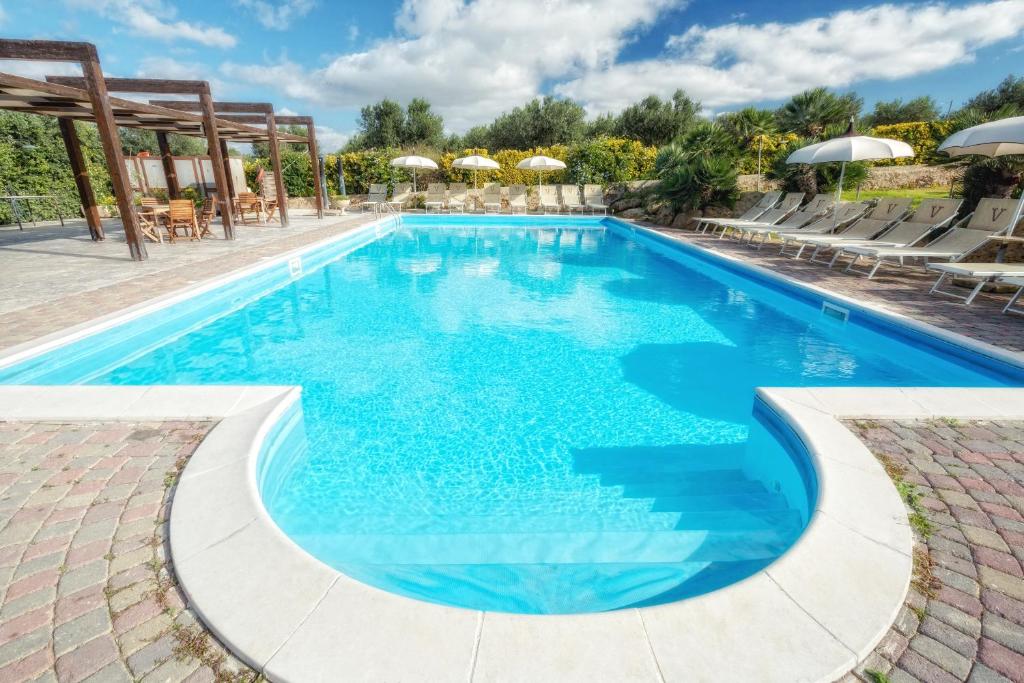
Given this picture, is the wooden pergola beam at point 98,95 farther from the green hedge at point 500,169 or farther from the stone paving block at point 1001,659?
the green hedge at point 500,169

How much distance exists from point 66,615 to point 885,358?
6687 mm

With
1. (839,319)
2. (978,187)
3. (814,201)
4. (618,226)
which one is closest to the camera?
(839,319)

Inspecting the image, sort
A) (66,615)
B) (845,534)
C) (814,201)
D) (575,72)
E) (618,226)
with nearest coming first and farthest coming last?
1. (66,615)
2. (845,534)
3. (814,201)
4. (618,226)
5. (575,72)

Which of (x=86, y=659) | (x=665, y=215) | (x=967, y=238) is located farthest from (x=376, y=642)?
(x=665, y=215)

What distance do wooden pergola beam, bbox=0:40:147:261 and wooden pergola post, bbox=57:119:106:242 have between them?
11.3 feet

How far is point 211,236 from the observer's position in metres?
11.7

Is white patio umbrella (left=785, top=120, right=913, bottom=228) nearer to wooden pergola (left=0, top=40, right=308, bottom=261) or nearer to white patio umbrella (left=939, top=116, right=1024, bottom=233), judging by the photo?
white patio umbrella (left=939, top=116, right=1024, bottom=233)

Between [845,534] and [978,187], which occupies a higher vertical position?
[978,187]

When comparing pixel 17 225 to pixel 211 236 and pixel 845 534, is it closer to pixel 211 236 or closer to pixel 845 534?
pixel 211 236

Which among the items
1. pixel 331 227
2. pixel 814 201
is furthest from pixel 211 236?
pixel 814 201

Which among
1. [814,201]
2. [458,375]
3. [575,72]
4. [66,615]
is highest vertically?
[575,72]

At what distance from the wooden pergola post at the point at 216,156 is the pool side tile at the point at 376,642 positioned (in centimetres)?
1132

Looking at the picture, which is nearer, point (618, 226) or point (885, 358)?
point (885, 358)

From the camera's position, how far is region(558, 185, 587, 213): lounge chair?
19.2m
